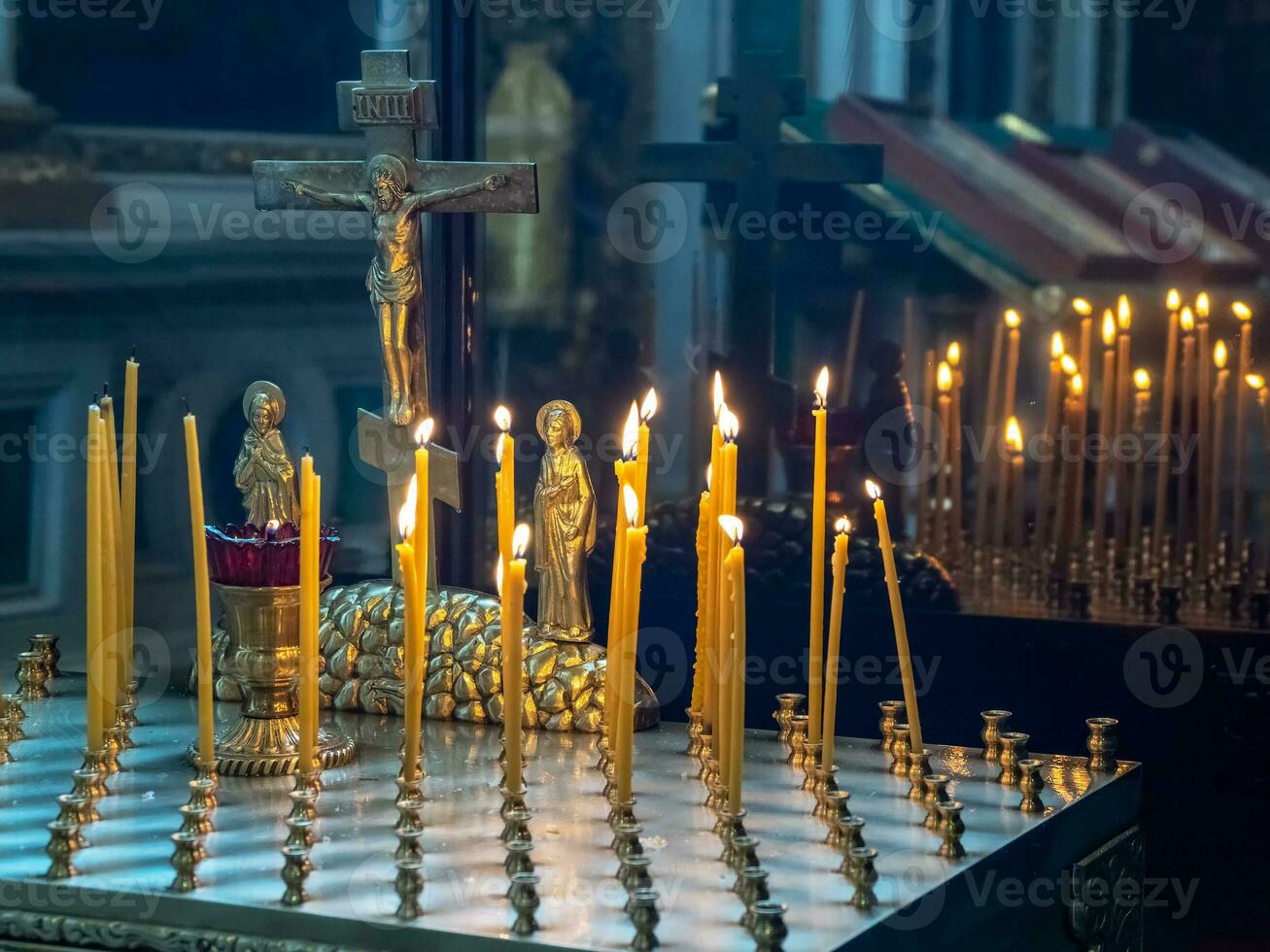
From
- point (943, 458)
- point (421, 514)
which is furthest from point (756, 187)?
point (421, 514)

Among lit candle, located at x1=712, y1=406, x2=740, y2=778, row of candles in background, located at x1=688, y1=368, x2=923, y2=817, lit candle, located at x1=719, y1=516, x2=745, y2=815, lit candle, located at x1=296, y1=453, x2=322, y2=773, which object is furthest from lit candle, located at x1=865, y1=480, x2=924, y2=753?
lit candle, located at x1=296, y1=453, x2=322, y2=773

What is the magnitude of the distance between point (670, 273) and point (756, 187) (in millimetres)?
165

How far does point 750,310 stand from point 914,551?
0.38 metres

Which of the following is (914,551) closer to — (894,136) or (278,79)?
(894,136)

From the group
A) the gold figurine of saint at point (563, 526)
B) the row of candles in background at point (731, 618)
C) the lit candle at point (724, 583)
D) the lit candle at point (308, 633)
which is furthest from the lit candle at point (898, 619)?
the lit candle at point (308, 633)

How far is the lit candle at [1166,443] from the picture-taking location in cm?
251

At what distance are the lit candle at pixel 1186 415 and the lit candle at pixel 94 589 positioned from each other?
1266mm

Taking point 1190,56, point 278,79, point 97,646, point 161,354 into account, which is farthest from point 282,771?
point 1190,56

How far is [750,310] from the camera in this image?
270cm

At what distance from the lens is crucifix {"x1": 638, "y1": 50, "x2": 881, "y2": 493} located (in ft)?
8.73

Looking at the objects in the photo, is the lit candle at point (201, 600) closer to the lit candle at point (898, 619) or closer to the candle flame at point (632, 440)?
the candle flame at point (632, 440)

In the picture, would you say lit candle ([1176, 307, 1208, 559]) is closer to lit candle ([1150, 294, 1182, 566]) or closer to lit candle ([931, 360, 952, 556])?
lit candle ([1150, 294, 1182, 566])

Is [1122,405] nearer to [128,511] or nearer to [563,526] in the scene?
[563,526]

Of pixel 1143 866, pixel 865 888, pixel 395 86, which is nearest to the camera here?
pixel 865 888
